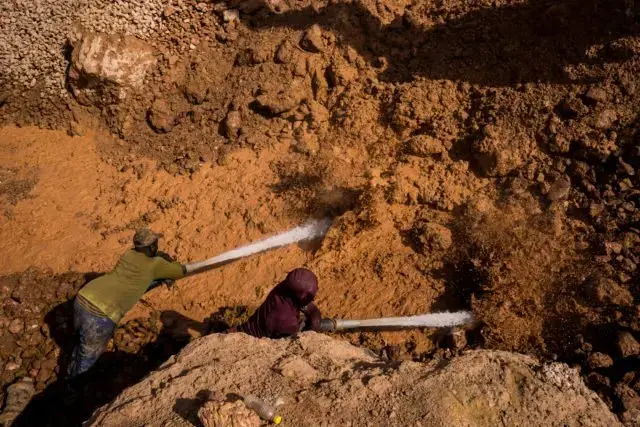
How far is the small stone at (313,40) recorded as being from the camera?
6719 millimetres

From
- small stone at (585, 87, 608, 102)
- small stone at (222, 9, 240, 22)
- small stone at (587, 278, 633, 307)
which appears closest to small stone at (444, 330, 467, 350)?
small stone at (587, 278, 633, 307)

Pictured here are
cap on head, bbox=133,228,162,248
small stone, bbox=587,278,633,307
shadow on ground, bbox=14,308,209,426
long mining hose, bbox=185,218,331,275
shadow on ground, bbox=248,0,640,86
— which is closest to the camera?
small stone, bbox=587,278,633,307

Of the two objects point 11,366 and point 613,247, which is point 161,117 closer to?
point 11,366

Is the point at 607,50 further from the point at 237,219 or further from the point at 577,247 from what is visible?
the point at 237,219

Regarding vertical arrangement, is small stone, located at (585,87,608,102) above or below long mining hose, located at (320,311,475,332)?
above

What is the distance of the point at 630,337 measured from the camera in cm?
388

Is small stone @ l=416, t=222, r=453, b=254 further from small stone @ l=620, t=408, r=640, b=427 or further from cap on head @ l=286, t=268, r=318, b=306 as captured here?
small stone @ l=620, t=408, r=640, b=427

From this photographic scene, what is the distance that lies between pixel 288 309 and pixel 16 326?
12.1 ft

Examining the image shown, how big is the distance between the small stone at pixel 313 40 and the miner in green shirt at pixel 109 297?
11.9ft

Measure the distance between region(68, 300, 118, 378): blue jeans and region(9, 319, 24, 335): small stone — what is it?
1122 millimetres

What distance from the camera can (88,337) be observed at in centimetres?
479

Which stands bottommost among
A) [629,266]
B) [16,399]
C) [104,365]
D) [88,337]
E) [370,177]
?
[16,399]

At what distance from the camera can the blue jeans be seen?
187 inches

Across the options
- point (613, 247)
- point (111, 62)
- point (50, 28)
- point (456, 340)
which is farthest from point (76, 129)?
point (613, 247)
